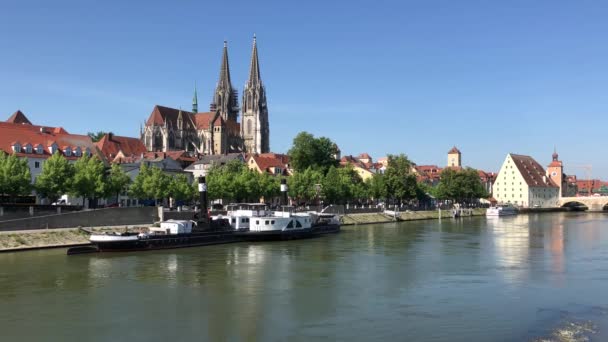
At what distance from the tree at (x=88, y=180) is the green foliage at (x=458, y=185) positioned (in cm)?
9888

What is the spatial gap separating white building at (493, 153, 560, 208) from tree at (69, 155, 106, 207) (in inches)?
5584

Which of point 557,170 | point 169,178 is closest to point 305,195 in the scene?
point 169,178

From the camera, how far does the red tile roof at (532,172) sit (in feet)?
596

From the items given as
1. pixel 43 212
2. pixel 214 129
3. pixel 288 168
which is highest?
pixel 214 129

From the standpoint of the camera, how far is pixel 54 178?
2554 inches

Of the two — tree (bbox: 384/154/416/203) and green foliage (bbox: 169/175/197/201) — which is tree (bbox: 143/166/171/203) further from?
tree (bbox: 384/154/416/203)

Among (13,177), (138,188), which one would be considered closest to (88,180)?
(13,177)

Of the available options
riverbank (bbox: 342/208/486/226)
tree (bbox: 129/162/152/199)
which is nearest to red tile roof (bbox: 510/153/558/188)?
riverbank (bbox: 342/208/486/226)

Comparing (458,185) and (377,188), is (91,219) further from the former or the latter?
(458,185)

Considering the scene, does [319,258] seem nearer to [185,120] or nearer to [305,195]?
[305,195]

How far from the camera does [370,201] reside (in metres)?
139

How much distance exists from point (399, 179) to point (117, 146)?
63.5 metres

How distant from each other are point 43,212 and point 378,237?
37338 millimetres

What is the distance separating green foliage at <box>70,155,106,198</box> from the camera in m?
66.3
